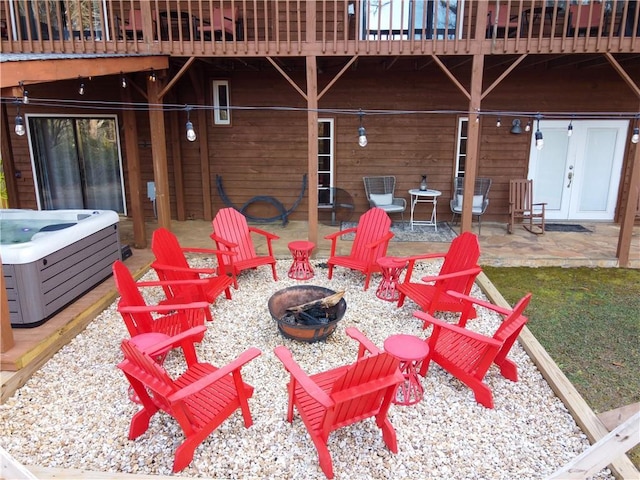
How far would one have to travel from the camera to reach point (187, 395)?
233 cm

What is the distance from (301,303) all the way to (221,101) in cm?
502

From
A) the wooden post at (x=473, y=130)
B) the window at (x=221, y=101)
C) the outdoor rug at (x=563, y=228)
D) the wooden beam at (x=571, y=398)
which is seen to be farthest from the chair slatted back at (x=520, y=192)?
the window at (x=221, y=101)

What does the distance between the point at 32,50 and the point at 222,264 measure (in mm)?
3684

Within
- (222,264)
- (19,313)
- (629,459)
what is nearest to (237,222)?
(222,264)

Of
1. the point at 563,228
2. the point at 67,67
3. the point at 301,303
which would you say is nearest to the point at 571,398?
the point at 301,303

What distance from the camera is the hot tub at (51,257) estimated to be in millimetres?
3711

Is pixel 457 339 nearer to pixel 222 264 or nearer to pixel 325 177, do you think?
pixel 222 264

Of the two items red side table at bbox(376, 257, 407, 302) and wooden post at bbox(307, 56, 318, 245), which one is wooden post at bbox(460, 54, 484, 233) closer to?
red side table at bbox(376, 257, 407, 302)

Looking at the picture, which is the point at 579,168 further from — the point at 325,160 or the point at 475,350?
the point at 475,350

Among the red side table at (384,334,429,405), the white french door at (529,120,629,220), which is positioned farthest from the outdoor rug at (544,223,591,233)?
the red side table at (384,334,429,405)

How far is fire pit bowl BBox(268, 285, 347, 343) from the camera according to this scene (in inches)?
145

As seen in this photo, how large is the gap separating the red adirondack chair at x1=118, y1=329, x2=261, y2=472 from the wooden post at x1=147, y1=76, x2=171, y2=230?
3513 millimetres

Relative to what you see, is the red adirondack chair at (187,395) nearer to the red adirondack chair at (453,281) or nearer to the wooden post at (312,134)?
the red adirondack chair at (453,281)

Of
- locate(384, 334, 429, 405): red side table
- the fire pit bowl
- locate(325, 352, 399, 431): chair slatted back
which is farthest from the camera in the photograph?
the fire pit bowl
